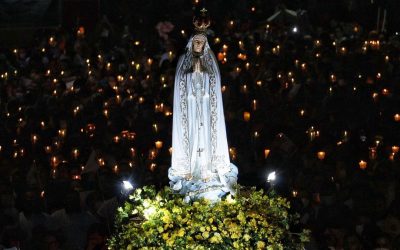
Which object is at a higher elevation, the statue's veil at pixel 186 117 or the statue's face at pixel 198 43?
the statue's face at pixel 198 43

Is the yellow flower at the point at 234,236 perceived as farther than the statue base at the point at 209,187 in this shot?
No

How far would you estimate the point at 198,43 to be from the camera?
13320 mm

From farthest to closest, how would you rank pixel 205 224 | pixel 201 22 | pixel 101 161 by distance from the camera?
pixel 101 161 → pixel 201 22 → pixel 205 224

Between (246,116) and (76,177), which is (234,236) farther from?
(246,116)

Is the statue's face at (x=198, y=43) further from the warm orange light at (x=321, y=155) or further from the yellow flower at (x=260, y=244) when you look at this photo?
the warm orange light at (x=321, y=155)

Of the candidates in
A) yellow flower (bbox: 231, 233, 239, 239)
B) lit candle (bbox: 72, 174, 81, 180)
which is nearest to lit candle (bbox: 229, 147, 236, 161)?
lit candle (bbox: 72, 174, 81, 180)

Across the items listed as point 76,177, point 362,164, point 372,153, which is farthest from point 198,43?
point 372,153

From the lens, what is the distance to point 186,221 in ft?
41.9

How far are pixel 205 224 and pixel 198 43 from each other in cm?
236

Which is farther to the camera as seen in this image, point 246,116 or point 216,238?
point 246,116

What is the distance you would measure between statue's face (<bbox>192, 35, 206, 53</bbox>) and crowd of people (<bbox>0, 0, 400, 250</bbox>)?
375 centimetres

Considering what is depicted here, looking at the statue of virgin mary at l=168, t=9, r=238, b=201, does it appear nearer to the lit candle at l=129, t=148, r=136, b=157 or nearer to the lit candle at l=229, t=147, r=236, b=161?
the lit candle at l=229, t=147, r=236, b=161

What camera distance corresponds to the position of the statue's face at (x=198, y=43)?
523 inches

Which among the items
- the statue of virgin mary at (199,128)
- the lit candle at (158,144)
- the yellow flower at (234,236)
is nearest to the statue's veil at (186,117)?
the statue of virgin mary at (199,128)
